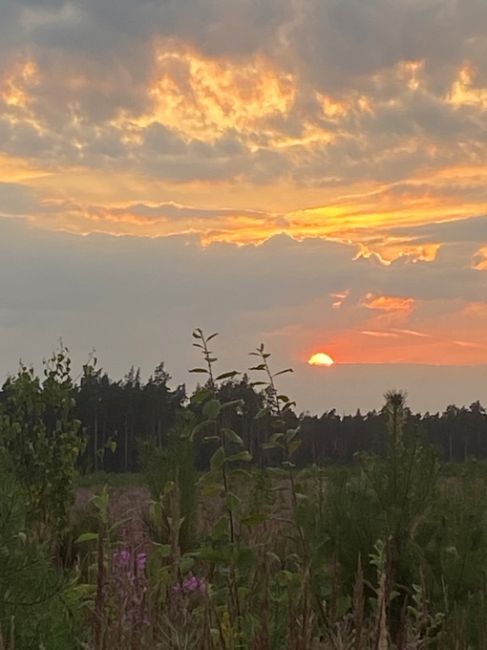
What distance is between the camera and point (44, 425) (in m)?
9.30

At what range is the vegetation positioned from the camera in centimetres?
288

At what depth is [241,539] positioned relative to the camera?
382cm

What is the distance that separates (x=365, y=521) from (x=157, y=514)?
315 centimetres

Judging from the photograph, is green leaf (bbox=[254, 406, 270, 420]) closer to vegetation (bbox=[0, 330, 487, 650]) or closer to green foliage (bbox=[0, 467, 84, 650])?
vegetation (bbox=[0, 330, 487, 650])

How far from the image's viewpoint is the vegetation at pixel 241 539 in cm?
288

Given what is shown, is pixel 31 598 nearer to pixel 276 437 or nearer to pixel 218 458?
pixel 218 458

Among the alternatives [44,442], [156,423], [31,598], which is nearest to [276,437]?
[31,598]

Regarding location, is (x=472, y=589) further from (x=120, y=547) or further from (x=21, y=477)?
(x=21, y=477)

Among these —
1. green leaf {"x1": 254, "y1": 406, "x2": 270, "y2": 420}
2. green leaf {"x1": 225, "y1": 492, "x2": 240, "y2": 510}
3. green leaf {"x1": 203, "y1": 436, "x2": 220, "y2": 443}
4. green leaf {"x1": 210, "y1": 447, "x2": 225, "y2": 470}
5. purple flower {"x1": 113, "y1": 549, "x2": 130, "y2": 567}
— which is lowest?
purple flower {"x1": 113, "y1": 549, "x2": 130, "y2": 567}

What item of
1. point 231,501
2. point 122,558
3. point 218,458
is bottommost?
point 122,558

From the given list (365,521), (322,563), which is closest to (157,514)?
(322,563)

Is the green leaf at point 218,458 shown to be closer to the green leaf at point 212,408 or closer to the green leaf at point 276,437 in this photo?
the green leaf at point 212,408

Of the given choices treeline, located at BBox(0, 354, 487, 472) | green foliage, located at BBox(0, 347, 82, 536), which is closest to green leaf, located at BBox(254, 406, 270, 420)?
green foliage, located at BBox(0, 347, 82, 536)

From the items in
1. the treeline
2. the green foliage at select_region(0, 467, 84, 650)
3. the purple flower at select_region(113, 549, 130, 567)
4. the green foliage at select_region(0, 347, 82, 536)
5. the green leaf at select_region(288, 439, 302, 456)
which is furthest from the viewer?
the treeline
